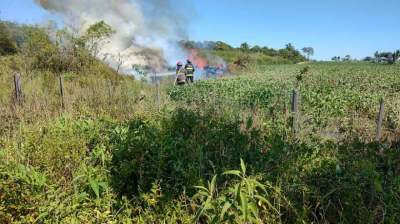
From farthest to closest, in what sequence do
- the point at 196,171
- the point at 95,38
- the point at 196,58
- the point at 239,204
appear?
the point at 196,58
the point at 95,38
the point at 196,171
the point at 239,204

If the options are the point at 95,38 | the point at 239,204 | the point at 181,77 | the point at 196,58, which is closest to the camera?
the point at 239,204

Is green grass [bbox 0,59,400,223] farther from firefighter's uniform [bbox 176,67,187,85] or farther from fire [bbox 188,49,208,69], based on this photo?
fire [bbox 188,49,208,69]

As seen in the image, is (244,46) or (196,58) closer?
(196,58)

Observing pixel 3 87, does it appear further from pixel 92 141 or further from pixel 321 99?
pixel 321 99

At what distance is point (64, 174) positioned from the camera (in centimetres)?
407

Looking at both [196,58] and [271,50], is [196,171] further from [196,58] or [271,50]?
[271,50]

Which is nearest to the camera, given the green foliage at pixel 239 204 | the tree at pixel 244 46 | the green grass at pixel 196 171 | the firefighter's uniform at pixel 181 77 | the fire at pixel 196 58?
the green foliage at pixel 239 204

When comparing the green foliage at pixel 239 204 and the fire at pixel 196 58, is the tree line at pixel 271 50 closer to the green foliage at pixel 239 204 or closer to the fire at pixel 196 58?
the fire at pixel 196 58

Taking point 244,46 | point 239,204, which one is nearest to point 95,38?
point 239,204

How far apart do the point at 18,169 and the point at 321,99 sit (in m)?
7.46

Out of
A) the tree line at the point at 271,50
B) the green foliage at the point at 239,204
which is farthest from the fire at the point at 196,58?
the green foliage at the point at 239,204

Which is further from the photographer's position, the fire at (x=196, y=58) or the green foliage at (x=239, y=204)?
the fire at (x=196, y=58)

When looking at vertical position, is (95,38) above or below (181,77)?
above

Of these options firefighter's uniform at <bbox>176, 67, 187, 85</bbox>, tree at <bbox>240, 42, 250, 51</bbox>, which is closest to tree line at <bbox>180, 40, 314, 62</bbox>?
tree at <bbox>240, 42, 250, 51</bbox>
